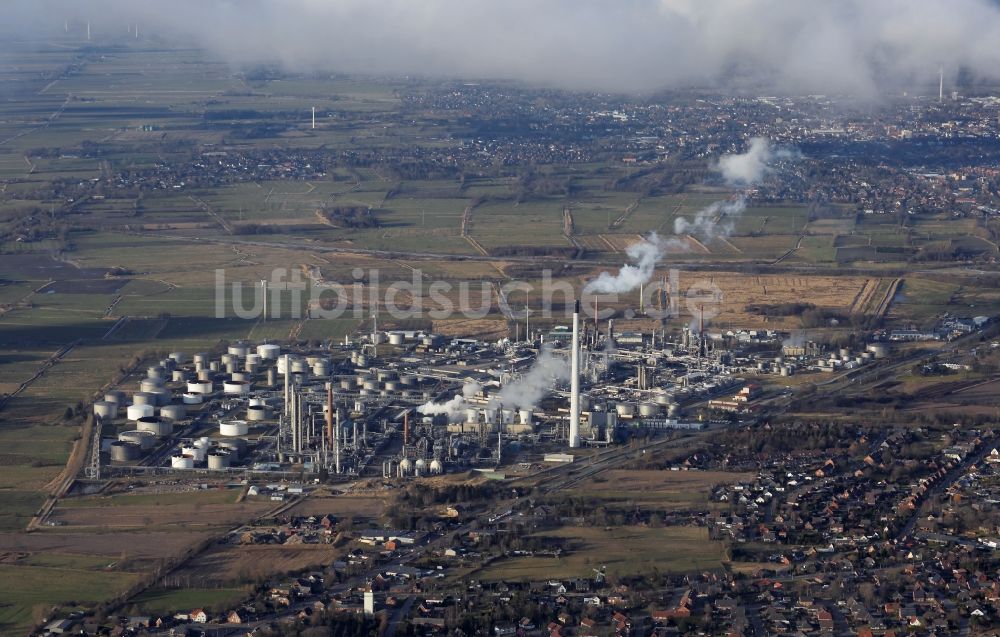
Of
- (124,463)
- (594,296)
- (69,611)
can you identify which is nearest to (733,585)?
(69,611)

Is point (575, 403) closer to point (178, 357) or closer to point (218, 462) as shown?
point (218, 462)

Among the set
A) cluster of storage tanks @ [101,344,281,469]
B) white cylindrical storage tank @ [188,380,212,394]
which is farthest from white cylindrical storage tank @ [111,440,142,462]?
white cylindrical storage tank @ [188,380,212,394]

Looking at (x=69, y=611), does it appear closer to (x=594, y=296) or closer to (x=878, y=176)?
(x=594, y=296)

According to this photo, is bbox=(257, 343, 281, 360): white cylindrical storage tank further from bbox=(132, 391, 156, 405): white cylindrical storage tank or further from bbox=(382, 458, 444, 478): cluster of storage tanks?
bbox=(382, 458, 444, 478): cluster of storage tanks

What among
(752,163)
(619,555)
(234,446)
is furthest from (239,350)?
(752,163)

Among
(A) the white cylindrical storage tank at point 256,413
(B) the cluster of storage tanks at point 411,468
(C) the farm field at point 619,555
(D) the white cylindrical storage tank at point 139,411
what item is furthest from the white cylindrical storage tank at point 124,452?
(C) the farm field at point 619,555
